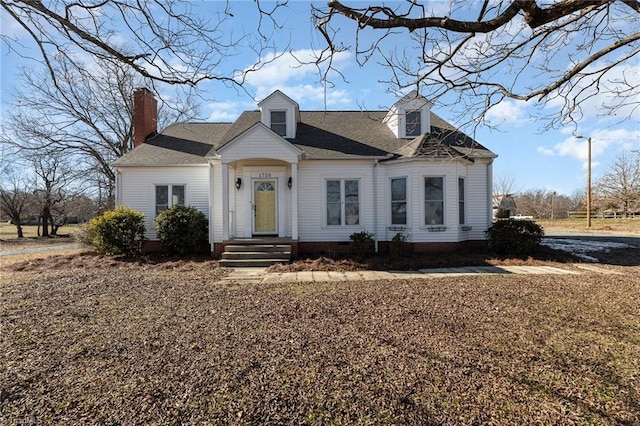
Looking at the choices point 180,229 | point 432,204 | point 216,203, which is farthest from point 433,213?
point 180,229

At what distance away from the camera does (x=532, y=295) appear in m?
6.31

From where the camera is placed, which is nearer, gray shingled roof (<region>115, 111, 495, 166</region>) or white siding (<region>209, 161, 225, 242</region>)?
white siding (<region>209, 161, 225, 242</region>)

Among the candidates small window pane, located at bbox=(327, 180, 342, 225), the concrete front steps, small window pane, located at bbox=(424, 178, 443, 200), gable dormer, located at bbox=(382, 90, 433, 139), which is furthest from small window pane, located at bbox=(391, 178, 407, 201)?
the concrete front steps

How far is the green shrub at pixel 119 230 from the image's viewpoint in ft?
36.8

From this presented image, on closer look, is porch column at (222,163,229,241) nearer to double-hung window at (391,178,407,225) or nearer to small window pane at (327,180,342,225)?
small window pane at (327,180,342,225)

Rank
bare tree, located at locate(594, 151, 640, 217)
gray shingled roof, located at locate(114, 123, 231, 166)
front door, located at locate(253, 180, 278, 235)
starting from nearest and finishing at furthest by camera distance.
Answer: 1. front door, located at locate(253, 180, 278, 235)
2. gray shingled roof, located at locate(114, 123, 231, 166)
3. bare tree, located at locate(594, 151, 640, 217)

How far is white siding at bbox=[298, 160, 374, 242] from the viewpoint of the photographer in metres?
12.1

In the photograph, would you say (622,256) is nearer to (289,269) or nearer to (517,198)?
(289,269)

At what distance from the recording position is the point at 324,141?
12914 mm

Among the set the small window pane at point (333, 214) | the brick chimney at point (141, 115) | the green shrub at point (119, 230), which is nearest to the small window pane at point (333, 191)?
the small window pane at point (333, 214)

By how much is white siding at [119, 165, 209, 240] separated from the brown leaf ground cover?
6.07 m

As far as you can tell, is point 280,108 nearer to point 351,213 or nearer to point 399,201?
point 351,213

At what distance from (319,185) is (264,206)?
2261mm

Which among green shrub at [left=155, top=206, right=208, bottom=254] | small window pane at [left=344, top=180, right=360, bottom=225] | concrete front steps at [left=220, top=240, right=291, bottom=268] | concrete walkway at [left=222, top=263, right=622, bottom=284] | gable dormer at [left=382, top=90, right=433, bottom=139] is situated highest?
gable dormer at [left=382, top=90, right=433, bottom=139]
